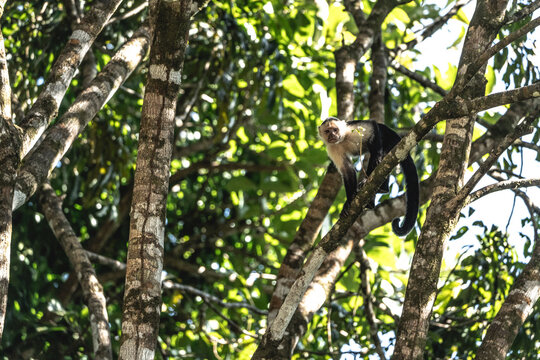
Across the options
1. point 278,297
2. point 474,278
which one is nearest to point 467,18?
point 474,278

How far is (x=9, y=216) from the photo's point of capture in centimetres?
273

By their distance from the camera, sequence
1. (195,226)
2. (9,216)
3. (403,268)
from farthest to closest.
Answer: (195,226)
(403,268)
(9,216)

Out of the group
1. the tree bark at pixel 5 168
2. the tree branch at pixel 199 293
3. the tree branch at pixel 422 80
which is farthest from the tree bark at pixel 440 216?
the tree branch at pixel 199 293

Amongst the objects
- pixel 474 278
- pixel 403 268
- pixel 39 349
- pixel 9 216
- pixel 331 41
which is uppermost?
pixel 331 41

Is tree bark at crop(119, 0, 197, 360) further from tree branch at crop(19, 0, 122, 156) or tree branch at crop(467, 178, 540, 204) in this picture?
tree branch at crop(467, 178, 540, 204)

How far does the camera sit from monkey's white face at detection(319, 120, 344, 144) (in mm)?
4773

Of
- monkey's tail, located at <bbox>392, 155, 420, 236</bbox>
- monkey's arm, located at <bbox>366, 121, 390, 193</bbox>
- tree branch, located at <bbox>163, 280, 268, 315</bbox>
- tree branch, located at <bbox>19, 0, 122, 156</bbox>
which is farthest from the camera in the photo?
tree branch, located at <bbox>163, 280, 268, 315</bbox>

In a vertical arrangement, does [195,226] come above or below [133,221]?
above

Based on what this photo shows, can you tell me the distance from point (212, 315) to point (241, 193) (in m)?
1.52

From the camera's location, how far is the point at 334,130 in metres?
4.77

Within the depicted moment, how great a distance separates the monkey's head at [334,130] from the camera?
477 cm

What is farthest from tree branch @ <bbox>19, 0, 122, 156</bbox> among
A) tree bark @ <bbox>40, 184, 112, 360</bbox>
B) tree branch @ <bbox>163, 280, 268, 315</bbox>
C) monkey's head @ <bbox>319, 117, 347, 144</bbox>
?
tree branch @ <bbox>163, 280, 268, 315</bbox>

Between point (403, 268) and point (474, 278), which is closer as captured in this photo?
point (474, 278)

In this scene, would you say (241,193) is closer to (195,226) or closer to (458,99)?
(195,226)
